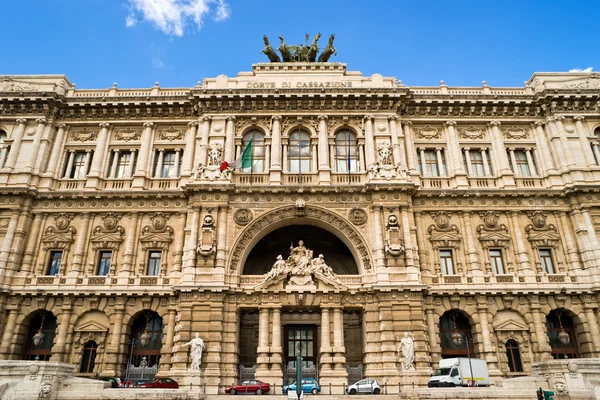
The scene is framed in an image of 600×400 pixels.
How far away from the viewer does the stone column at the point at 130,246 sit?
2752 cm

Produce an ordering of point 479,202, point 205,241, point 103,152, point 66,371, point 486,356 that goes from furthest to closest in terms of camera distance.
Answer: point 103,152 → point 479,202 → point 205,241 → point 486,356 → point 66,371

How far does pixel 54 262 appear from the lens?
1119 inches

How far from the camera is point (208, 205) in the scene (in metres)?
27.9

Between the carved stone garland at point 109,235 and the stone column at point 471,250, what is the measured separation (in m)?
23.3

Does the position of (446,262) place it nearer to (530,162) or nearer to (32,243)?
(530,162)

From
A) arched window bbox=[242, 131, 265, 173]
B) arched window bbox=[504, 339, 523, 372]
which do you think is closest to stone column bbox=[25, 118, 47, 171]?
arched window bbox=[242, 131, 265, 173]

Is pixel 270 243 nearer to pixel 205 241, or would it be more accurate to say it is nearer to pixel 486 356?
pixel 205 241

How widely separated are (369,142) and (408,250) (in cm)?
838

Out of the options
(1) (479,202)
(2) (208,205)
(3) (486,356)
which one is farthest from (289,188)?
(3) (486,356)

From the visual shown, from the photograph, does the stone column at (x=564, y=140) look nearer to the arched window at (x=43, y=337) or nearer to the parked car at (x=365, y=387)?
the parked car at (x=365, y=387)

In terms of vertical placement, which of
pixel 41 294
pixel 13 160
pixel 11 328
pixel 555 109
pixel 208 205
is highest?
pixel 555 109

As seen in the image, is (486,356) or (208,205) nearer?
(486,356)

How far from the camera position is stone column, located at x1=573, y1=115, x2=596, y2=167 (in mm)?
29812

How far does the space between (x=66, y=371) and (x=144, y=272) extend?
364 inches
